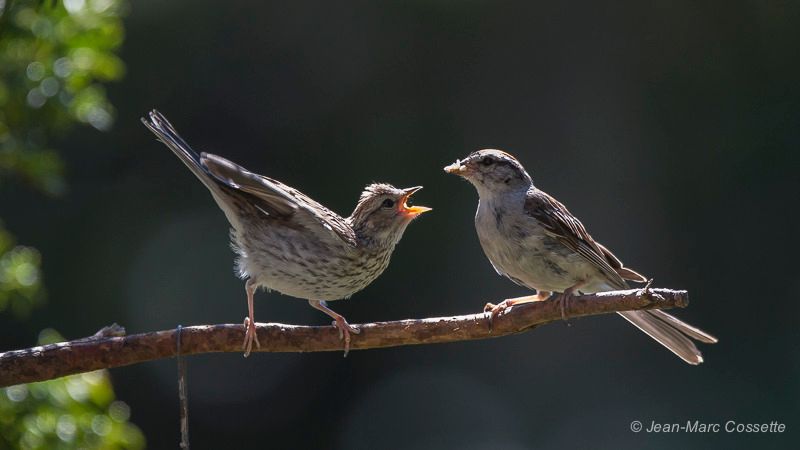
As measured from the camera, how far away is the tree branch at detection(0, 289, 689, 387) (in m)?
3.91

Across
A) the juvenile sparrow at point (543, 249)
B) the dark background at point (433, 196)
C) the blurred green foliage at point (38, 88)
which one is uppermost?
the dark background at point (433, 196)

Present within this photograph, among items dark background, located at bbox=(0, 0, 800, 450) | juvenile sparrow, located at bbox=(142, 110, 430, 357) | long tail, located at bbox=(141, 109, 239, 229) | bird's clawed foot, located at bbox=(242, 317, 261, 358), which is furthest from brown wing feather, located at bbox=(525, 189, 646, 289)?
dark background, located at bbox=(0, 0, 800, 450)

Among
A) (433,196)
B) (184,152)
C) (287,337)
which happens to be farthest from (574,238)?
(433,196)

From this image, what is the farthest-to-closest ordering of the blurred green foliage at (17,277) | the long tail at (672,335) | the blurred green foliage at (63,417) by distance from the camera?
the long tail at (672,335) → the blurred green foliage at (17,277) → the blurred green foliage at (63,417)

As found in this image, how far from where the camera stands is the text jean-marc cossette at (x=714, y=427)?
7.55 metres

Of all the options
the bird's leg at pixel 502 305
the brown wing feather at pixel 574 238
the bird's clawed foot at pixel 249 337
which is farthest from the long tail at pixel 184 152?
the brown wing feather at pixel 574 238

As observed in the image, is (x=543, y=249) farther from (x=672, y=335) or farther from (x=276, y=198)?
(x=276, y=198)

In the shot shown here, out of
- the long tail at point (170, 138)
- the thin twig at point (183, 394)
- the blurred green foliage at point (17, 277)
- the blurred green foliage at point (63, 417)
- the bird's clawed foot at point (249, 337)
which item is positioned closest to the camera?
the thin twig at point (183, 394)

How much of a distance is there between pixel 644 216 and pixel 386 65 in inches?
107

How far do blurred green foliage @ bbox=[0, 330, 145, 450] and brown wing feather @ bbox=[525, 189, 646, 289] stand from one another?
2.24 m

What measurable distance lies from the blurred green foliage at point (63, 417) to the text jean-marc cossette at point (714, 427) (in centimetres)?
468

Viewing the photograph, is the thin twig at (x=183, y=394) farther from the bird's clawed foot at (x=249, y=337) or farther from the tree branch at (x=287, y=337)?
the bird's clawed foot at (x=249, y=337)

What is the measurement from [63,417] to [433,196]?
216 inches

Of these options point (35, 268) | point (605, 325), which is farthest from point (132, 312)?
point (35, 268)
